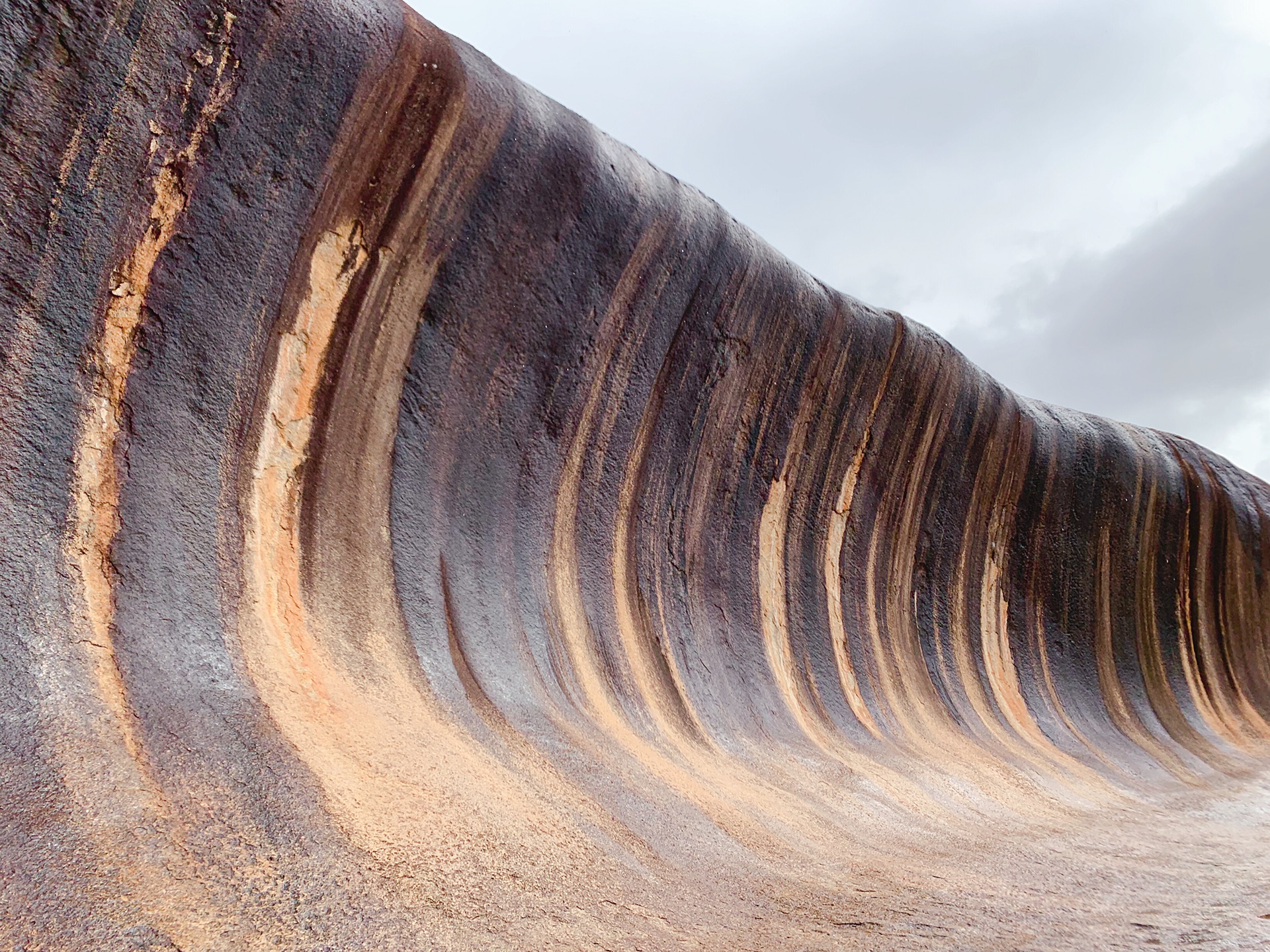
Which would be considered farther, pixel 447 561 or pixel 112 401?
pixel 447 561

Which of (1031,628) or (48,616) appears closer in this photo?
(48,616)

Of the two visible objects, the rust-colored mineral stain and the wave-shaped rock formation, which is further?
the rust-colored mineral stain

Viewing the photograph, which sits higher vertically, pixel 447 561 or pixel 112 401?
pixel 112 401

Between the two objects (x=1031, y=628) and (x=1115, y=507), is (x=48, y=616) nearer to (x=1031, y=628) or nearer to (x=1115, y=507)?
(x=1031, y=628)

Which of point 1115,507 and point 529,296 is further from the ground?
point 1115,507

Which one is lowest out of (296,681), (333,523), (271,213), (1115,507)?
(296,681)

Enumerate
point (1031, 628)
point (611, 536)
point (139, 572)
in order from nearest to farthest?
point (139, 572), point (611, 536), point (1031, 628)

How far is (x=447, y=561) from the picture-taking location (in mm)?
4352

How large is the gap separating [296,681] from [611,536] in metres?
2.36

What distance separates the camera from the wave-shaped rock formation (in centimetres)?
251

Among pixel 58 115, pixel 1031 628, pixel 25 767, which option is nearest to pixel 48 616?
pixel 25 767

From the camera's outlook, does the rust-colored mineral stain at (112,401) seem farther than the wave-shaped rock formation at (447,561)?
Yes

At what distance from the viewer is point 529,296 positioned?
191 inches

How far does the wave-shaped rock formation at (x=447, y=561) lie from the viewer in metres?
2.51
